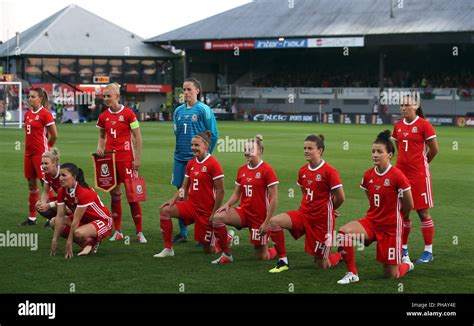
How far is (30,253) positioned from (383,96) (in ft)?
160

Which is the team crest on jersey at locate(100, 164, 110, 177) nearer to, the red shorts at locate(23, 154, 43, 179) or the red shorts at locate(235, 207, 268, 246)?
the red shorts at locate(23, 154, 43, 179)

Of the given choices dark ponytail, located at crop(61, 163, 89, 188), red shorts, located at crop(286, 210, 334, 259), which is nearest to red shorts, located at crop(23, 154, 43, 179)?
dark ponytail, located at crop(61, 163, 89, 188)

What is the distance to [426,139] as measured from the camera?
392 inches

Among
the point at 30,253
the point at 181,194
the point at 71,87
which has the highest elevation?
the point at 71,87

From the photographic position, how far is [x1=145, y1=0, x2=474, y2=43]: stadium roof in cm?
5509

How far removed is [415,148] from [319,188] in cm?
160

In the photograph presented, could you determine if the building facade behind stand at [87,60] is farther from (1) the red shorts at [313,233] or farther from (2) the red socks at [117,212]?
(1) the red shorts at [313,233]

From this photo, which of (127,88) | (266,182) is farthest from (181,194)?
(127,88)

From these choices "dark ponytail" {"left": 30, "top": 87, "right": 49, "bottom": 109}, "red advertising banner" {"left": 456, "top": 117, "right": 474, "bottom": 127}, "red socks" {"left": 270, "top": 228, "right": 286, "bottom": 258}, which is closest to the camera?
"red socks" {"left": 270, "top": 228, "right": 286, "bottom": 258}

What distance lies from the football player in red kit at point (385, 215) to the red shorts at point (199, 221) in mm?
2017

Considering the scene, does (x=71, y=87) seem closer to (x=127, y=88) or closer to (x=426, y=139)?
(x=127, y=88)

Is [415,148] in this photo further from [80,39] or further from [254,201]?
[80,39]

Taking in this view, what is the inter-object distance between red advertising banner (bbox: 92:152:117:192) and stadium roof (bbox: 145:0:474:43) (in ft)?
146

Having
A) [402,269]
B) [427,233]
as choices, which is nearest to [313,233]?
[402,269]
